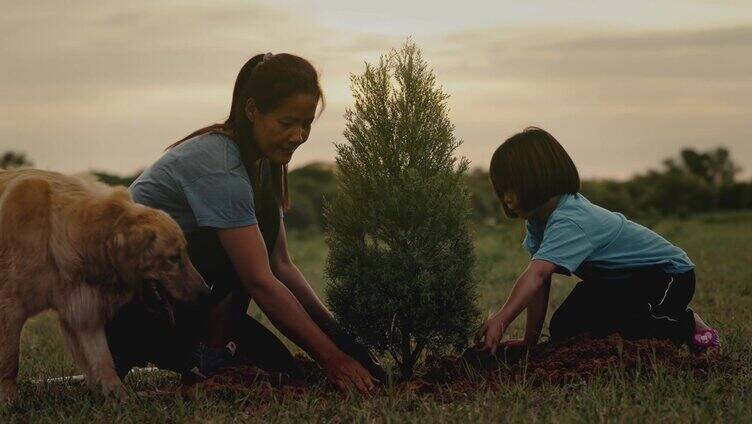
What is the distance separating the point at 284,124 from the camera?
213 inches

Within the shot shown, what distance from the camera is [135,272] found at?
5.17m

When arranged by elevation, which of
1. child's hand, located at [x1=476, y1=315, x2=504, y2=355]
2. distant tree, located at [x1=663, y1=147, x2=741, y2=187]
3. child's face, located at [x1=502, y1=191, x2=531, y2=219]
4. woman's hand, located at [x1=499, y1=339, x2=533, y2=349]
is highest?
child's face, located at [x1=502, y1=191, x2=531, y2=219]

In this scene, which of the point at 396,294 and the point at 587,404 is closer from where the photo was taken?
the point at 587,404

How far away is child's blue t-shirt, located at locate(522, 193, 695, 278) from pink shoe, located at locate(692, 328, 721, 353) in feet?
1.58

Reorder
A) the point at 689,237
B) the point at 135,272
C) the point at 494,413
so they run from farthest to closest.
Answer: the point at 689,237 < the point at 135,272 < the point at 494,413

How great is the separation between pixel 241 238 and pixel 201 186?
0.45m

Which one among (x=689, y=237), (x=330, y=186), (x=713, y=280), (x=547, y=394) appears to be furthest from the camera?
(x=330, y=186)

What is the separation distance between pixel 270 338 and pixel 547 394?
85.6 inches

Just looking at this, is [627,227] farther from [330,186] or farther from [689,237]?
[330,186]

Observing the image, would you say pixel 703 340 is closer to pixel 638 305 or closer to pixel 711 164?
pixel 638 305

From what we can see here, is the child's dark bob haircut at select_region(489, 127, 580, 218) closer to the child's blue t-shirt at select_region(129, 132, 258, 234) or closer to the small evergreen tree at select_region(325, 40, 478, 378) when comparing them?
the small evergreen tree at select_region(325, 40, 478, 378)

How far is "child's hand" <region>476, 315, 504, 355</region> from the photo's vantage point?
5227 millimetres

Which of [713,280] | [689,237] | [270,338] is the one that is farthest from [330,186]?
[270,338]

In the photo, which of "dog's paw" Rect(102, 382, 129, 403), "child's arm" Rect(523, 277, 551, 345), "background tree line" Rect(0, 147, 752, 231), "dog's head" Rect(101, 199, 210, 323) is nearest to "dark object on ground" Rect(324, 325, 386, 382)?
"dog's head" Rect(101, 199, 210, 323)
